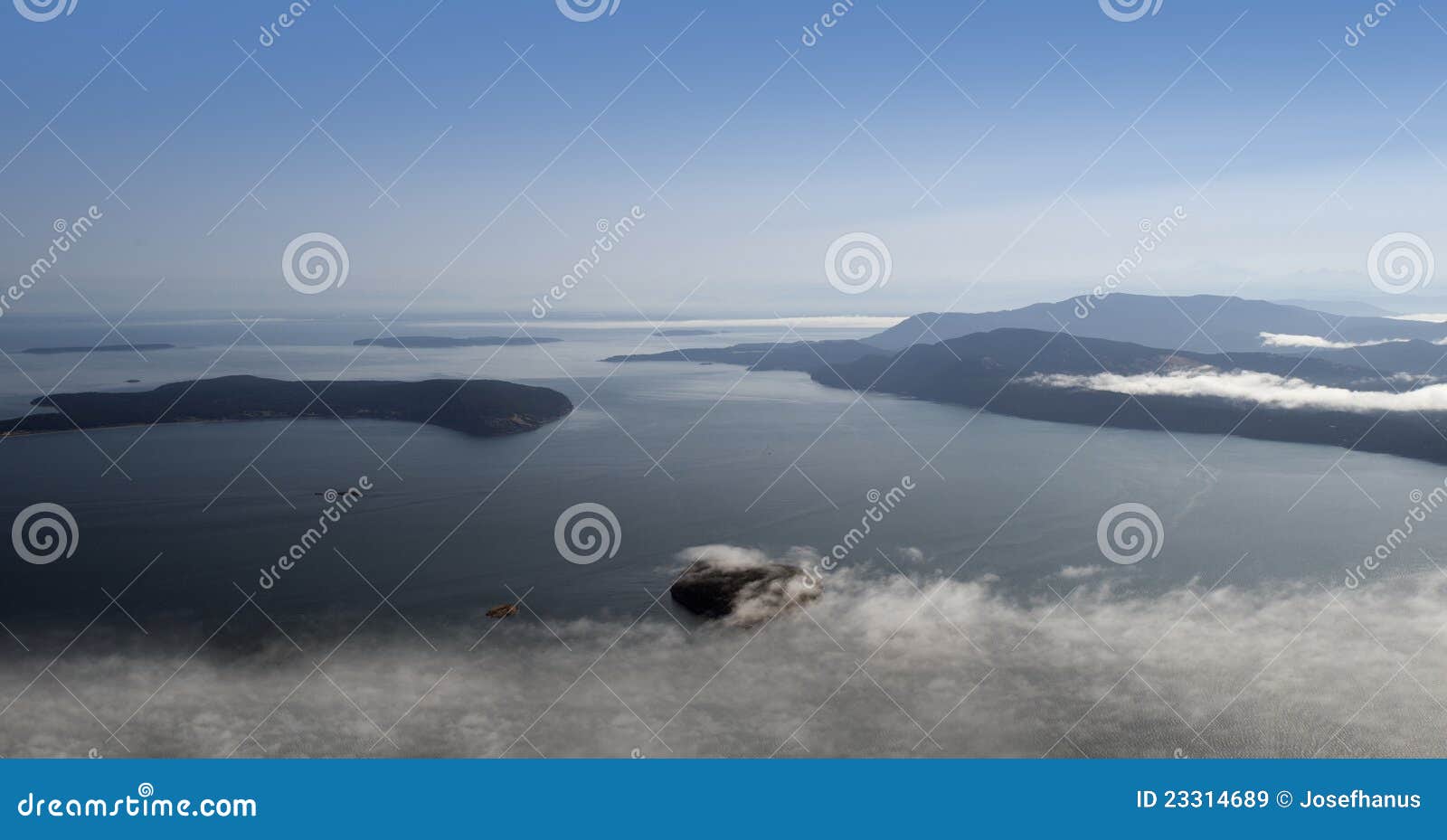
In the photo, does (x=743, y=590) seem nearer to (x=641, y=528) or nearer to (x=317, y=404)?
(x=641, y=528)

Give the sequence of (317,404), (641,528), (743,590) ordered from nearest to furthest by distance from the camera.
→ (743,590) → (641,528) → (317,404)

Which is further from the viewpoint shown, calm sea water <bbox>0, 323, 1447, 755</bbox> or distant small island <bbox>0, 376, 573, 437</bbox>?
distant small island <bbox>0, 376, 573, 437</bbox>

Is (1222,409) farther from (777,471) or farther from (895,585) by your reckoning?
(895,585)

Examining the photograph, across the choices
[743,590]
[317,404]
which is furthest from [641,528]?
[317,404]

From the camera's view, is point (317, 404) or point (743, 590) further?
point (317, 404)

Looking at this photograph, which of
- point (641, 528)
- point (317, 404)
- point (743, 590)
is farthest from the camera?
point (317, 404)

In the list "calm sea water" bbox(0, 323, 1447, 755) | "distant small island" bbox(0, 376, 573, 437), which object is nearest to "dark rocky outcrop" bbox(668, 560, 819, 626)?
"calm sea water" bbox(0, 323, 1447, 755)

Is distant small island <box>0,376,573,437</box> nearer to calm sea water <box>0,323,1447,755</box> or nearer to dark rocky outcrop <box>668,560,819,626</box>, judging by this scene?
calm sea water <box>0,323,1447,755</box>

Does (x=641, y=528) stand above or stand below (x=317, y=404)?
below
